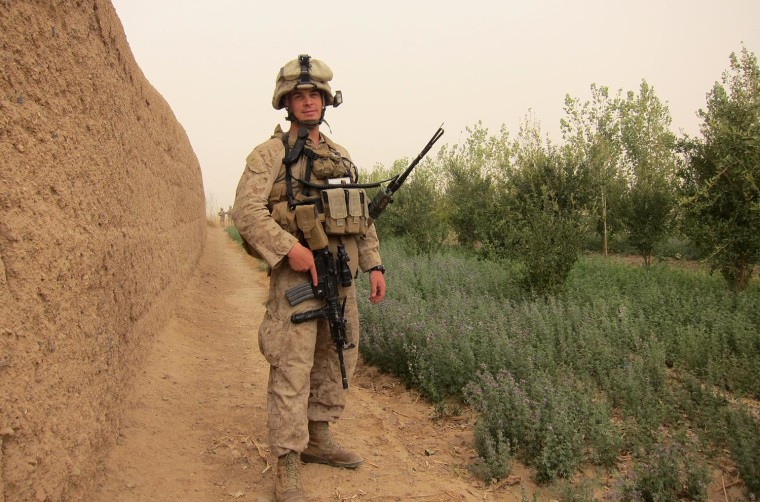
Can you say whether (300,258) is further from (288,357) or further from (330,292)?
(288,357)

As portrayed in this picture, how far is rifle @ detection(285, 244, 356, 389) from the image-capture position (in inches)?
112

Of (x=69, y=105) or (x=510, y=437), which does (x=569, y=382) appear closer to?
(x=510, y=437)

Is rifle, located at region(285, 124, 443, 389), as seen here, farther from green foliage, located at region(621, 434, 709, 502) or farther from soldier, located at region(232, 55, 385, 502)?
green foliage, located at region(621, 434, 709, 502)

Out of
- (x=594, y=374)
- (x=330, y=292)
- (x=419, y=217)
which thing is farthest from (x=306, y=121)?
(x=419, y=217)

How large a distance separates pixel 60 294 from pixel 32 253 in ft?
0.99

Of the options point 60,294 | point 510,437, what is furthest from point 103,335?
point 510,437

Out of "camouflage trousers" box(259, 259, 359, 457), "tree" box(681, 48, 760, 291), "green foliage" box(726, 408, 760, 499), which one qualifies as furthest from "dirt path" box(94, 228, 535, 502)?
"tree" box(681, 48, 760, 291)

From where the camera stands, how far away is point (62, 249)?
2.32 meters

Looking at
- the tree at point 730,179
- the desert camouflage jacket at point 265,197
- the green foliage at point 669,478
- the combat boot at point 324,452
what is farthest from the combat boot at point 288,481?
the tree at point 730,179

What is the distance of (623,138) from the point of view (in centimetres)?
1984

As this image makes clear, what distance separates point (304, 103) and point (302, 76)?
13 centimetres

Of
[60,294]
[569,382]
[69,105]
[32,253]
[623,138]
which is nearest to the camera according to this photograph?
[32,253]

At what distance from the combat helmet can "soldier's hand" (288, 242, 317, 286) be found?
80 centimetres

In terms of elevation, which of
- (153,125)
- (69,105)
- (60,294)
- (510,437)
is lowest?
(510,437)
